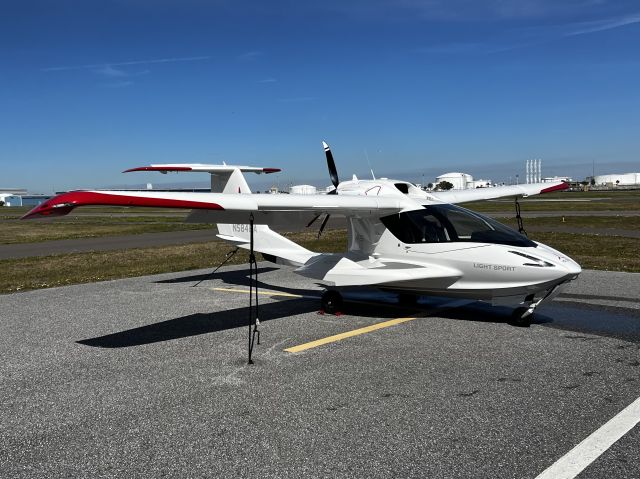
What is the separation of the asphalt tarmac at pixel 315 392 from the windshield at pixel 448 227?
1.58 m

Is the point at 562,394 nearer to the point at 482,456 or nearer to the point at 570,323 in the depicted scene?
the point at 482,456

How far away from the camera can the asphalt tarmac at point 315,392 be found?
193 inches

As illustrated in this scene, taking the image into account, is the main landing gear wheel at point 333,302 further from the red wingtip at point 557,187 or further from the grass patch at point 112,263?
the grass patch at point 112,263

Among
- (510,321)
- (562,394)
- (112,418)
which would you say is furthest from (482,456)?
(510,321)

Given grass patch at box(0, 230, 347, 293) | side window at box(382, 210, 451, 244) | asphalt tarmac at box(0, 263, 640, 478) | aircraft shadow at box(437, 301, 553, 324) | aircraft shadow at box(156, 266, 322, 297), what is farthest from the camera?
grass patch at box(0, 230, 347, 293)

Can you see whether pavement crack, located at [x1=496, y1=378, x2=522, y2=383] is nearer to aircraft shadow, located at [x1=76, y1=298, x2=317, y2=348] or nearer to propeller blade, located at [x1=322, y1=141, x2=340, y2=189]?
aircraft shadow, located at [x1=76, y1=298, x2=317, y2=348]

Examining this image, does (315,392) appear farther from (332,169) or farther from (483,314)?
(332,169)

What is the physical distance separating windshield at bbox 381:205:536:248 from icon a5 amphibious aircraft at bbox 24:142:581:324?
0.02 meters

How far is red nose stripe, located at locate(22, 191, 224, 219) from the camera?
Result: 6828 millimetres

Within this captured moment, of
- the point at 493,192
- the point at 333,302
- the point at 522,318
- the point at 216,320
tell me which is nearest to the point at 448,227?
the point at 522,318

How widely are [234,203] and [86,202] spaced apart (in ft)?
7.40

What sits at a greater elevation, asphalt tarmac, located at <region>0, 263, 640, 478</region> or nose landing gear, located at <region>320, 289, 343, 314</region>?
nose landing gear, located at <region>320, 289, 343, 314</region>

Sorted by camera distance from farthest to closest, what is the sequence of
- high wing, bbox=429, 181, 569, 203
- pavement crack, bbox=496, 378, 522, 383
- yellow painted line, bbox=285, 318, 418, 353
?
high wing, bbox=429, 181, 569, 203, yellow painted line, bbox=285, 318, 418, 353, pavement crack, bbox=496, 378, 522, 383

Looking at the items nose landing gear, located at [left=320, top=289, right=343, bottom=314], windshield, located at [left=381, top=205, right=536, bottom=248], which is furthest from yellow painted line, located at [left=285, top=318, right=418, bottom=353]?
windshield, located at [left=381, top=205, right=536, bottom=248]
